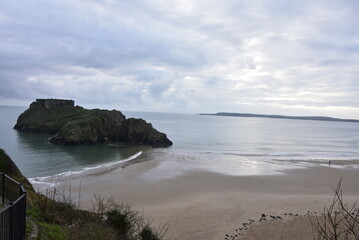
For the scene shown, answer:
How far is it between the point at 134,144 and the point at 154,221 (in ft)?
147

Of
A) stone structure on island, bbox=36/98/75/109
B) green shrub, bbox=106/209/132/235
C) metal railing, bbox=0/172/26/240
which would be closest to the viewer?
metal railing, bbox=0/172/26/240

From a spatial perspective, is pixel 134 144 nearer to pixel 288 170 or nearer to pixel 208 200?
pixel 288 170

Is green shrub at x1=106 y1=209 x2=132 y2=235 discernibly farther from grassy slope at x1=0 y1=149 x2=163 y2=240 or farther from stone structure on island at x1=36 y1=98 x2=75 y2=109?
stone structure on island at x1=36 y1=98 x2=75 y2=109

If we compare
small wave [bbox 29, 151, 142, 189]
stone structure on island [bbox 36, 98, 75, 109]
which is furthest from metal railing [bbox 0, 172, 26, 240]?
stone structure on island [bbox 36, 98, 75, 109]

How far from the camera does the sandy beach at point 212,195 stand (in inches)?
628

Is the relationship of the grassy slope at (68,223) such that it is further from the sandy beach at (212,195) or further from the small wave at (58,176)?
the small wave at (58,176)

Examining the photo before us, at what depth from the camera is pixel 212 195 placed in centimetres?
2230

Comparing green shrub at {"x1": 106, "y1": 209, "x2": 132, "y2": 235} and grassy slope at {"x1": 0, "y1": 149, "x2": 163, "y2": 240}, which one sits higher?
grassy slope at {"x1": 0, "y1": 149, "x2": 163, "y2": 240}

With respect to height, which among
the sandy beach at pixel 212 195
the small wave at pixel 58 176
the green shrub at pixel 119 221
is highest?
the green shrub at pixel 119 221

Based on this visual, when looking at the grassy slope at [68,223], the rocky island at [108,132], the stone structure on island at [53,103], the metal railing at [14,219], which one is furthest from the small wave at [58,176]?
the stone structure on island at [53,103]

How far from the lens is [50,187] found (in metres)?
24.3

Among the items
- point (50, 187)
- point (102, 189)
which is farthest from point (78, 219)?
point (50, 187)

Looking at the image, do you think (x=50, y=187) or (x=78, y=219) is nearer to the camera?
(x=78, y=219)

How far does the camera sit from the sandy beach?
16.0 m
